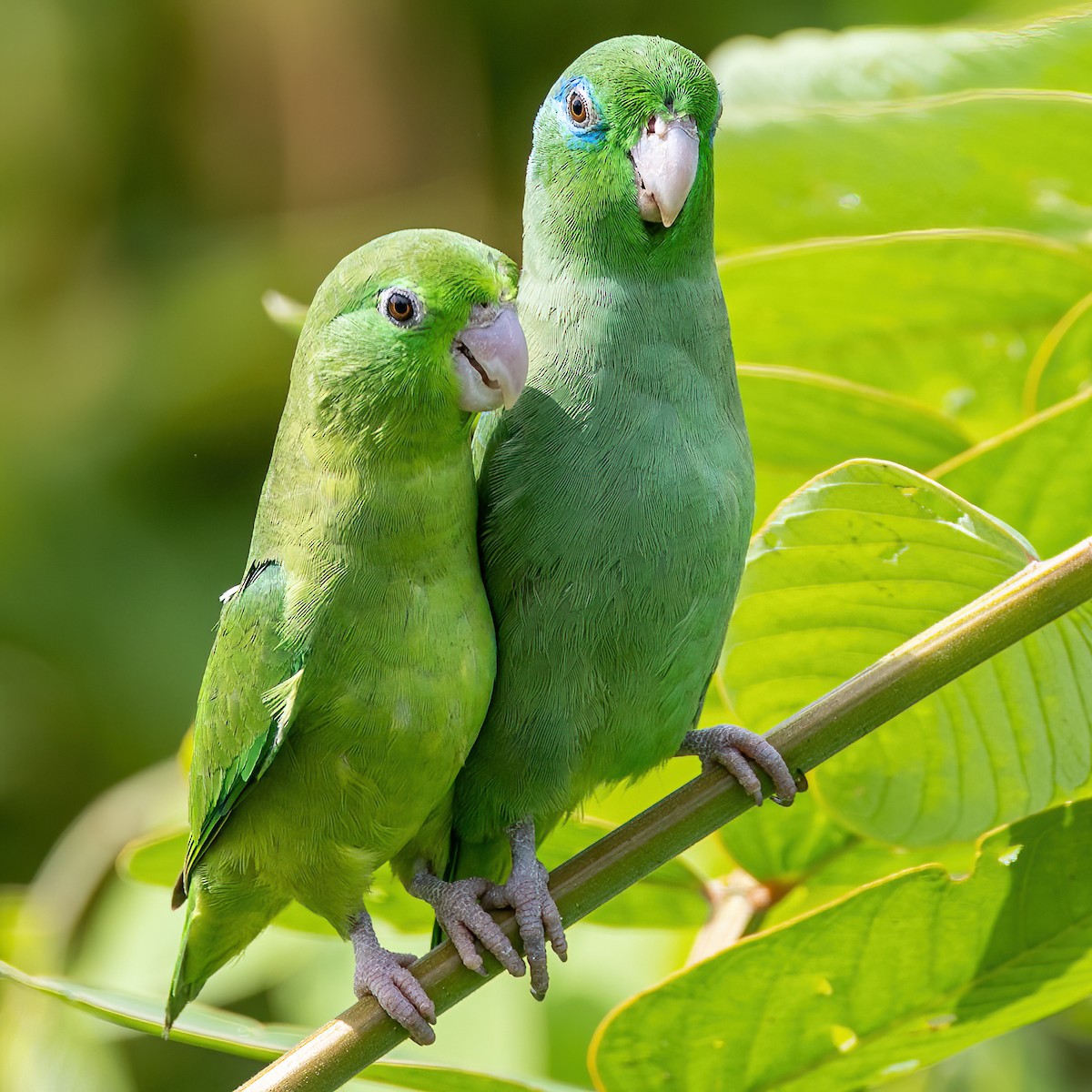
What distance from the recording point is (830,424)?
1.42 m

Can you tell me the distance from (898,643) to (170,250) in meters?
3.27

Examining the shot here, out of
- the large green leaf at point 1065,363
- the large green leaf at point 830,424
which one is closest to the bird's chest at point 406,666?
the large green leaf at point 830,424

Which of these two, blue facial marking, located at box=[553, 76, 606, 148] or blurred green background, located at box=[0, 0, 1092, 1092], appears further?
blurred green background, located at box=[0, 0, 1092, 1092]

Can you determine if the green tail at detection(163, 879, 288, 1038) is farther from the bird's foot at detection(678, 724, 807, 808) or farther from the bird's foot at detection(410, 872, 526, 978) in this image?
the bird's foot at detection(678, 724, 807, 808)

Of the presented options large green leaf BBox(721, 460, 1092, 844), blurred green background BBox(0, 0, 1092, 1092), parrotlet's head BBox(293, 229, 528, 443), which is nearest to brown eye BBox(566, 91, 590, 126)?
parrotlet's head BBox(293, 229, 528, 443)

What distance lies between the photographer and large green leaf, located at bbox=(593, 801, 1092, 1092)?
45.0 inches

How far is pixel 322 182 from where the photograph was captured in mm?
4125

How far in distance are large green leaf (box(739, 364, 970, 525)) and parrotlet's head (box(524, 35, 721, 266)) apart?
168 mm

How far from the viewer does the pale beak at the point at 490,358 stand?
1.20m

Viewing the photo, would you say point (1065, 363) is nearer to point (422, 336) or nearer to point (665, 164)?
point (665, 164)

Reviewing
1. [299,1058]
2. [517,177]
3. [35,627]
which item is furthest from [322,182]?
[299,1058]

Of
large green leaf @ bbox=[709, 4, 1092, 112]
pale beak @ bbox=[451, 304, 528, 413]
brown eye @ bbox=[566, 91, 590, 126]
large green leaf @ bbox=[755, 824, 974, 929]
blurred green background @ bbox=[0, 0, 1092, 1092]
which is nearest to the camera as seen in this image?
pale beak @ bbox=[451, 304, 528, 413]

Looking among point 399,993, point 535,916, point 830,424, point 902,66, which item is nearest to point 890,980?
point 535,916

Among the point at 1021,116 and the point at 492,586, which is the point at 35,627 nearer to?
the point at 492,586
